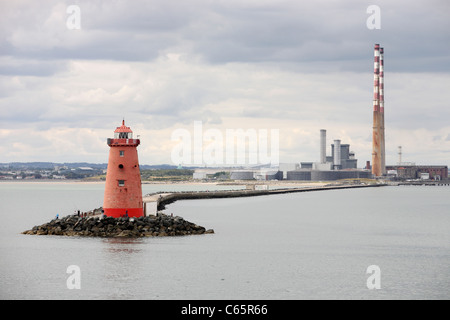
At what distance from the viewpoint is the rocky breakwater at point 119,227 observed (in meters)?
51.2

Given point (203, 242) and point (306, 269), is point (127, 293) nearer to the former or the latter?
point (306, 269)

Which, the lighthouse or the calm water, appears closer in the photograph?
the calm water

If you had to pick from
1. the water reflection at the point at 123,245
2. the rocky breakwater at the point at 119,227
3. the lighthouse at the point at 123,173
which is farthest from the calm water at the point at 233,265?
the lighthouse at the point at 123,173

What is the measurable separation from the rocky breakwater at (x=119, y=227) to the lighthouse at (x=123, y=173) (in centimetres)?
128

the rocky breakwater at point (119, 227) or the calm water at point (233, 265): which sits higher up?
the rocky breakwater at point (119, 227)

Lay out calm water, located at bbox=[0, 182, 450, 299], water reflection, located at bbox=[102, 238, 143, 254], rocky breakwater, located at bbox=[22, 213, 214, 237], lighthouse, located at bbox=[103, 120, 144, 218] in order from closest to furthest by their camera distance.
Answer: calm water, located at bbox=[0, 182, 450, 299] < water reflection, located at bbox=[102, 238, 143, 254] < lighthouse, located at bbox=[103, 120, 144, 218] < rocky breakwater, located at bbox=[22, 213, 214, 237]

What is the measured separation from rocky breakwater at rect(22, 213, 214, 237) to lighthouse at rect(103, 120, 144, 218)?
1.28 m

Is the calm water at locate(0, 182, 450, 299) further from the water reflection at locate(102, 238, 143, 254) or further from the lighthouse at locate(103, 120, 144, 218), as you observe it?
the lighthouse at locate(103, 120, 144, 218)

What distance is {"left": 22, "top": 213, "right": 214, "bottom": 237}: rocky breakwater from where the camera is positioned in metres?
51.2

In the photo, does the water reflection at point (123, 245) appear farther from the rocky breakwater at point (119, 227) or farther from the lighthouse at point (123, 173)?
the lighthouse at point (123, 173)

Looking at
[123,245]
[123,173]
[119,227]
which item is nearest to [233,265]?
[123,245]

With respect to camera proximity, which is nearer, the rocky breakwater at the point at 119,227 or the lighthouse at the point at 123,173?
the lighthouse at the point at 123,173

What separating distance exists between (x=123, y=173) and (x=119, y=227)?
165 inches

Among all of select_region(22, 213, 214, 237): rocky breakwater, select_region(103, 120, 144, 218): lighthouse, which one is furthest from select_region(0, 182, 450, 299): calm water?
select_region(103, 120, 144, 218): lighthouse
